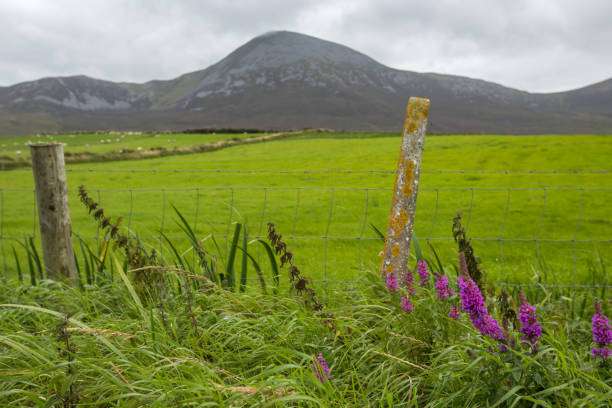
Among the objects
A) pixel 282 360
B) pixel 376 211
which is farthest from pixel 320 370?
pixel 376 211

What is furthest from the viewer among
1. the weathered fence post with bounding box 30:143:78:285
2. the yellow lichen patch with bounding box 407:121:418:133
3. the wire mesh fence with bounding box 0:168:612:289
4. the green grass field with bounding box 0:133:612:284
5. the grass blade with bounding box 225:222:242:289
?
the wire mesh fence with bounding box 0:168:612:289

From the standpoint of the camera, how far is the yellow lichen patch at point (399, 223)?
11.8 feet

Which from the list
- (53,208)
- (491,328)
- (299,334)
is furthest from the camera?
(53,208)

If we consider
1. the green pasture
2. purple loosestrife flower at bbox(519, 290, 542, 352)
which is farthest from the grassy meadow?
the green pasture

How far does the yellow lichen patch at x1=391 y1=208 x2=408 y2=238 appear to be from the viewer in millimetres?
3591

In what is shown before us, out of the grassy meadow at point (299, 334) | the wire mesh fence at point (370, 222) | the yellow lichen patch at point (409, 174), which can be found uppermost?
the yellow lichen patch at point (409, 174)

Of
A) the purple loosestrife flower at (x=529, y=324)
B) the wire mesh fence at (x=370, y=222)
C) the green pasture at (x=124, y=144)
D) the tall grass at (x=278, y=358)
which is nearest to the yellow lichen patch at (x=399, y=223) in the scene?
the tall grass at (x=278, y=358)

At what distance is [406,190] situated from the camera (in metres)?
3.58

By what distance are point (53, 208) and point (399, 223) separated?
3785 millimetres

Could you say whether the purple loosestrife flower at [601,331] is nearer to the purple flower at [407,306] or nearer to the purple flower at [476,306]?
the purple flower at [476,306]

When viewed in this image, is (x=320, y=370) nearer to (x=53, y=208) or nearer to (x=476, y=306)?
(x=476, y=306)

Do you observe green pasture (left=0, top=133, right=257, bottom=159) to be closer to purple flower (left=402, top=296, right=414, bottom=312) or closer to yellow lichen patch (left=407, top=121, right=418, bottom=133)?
yellow lichen patch (left=407, top=121, right=418, bottom=133)

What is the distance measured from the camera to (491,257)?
7.51 m

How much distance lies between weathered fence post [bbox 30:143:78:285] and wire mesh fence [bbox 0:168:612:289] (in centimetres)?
194
